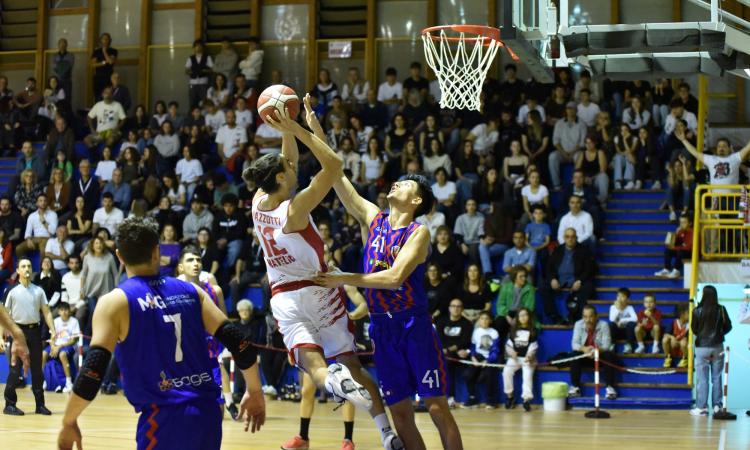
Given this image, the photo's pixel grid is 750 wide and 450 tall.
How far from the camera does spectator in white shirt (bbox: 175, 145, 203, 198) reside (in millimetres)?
19500

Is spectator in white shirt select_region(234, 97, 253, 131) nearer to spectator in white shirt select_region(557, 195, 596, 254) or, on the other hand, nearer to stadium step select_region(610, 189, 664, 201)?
spectator in white shirt select_region(557, 195, 596, 254)

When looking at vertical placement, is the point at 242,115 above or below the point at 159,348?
above

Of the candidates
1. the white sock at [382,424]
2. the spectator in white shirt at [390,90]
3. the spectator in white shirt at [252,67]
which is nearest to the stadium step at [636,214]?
the spectator in white shirt at [390,90]

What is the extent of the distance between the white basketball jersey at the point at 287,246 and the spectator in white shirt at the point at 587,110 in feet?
40.0

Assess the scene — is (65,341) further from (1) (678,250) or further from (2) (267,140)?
(1) (678,250)

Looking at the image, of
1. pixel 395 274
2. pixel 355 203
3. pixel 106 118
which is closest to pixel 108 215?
pixel 106 118

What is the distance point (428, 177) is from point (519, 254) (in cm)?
241

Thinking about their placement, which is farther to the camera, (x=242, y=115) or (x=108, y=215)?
(x=242, y=115)

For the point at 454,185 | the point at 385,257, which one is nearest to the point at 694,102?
the point at 454,185

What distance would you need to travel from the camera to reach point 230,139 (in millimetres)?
20094

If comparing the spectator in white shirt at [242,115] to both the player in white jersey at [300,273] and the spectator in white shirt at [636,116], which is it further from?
the player in white jersey at [300,273]

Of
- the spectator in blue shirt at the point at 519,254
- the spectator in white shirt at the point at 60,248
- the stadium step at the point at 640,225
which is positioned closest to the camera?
the spectator in blue shirt at the point at 519,254

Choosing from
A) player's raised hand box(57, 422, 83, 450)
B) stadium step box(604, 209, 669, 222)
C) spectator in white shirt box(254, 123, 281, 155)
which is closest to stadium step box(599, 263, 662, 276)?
stadium step box(604, 209, 669, 222)

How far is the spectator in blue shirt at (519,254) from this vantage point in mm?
16047
